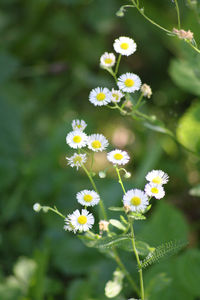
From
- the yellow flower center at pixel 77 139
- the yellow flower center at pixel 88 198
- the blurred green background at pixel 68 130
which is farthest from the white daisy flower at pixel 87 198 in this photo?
the blurred green background at pixel 68 130

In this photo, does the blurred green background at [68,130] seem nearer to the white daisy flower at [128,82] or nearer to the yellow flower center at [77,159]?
the white daisy flower at [128,82]

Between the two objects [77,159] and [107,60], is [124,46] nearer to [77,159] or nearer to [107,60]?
[107,60]

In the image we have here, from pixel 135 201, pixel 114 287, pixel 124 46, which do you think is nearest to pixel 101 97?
pixel 124 46

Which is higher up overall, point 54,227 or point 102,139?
point 54,227

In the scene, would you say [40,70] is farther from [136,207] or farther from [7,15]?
[136,207]

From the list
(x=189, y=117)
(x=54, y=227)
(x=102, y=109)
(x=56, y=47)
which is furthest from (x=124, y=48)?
(x=56, y=47)

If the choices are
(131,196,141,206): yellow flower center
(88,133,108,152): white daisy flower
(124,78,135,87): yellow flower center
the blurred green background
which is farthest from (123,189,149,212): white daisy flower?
the blurred green background
